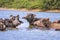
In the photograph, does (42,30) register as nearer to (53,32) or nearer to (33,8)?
(53,32)

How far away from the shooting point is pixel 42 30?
88.9 ft

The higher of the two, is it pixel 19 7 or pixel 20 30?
pixel 20 30

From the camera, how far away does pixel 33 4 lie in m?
67.5

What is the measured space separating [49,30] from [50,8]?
35.9 meters

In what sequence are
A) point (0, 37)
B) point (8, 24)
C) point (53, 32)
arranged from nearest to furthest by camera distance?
point (0, 37) < point (53, 32) < point (8, 24)

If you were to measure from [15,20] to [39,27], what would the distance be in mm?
2209

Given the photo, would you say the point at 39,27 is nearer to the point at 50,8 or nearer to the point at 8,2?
the point at 50,8

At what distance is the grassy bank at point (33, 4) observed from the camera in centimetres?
6419

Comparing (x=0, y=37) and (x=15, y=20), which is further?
(x=15, y=20)

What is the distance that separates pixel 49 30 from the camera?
27.2 metres

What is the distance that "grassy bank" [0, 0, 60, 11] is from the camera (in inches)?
2527

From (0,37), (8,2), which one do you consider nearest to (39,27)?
(0,37)

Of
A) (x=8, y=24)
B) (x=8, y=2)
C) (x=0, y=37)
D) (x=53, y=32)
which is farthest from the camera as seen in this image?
(x=8, y=2)

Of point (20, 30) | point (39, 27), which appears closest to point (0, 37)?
point (20, 30)
